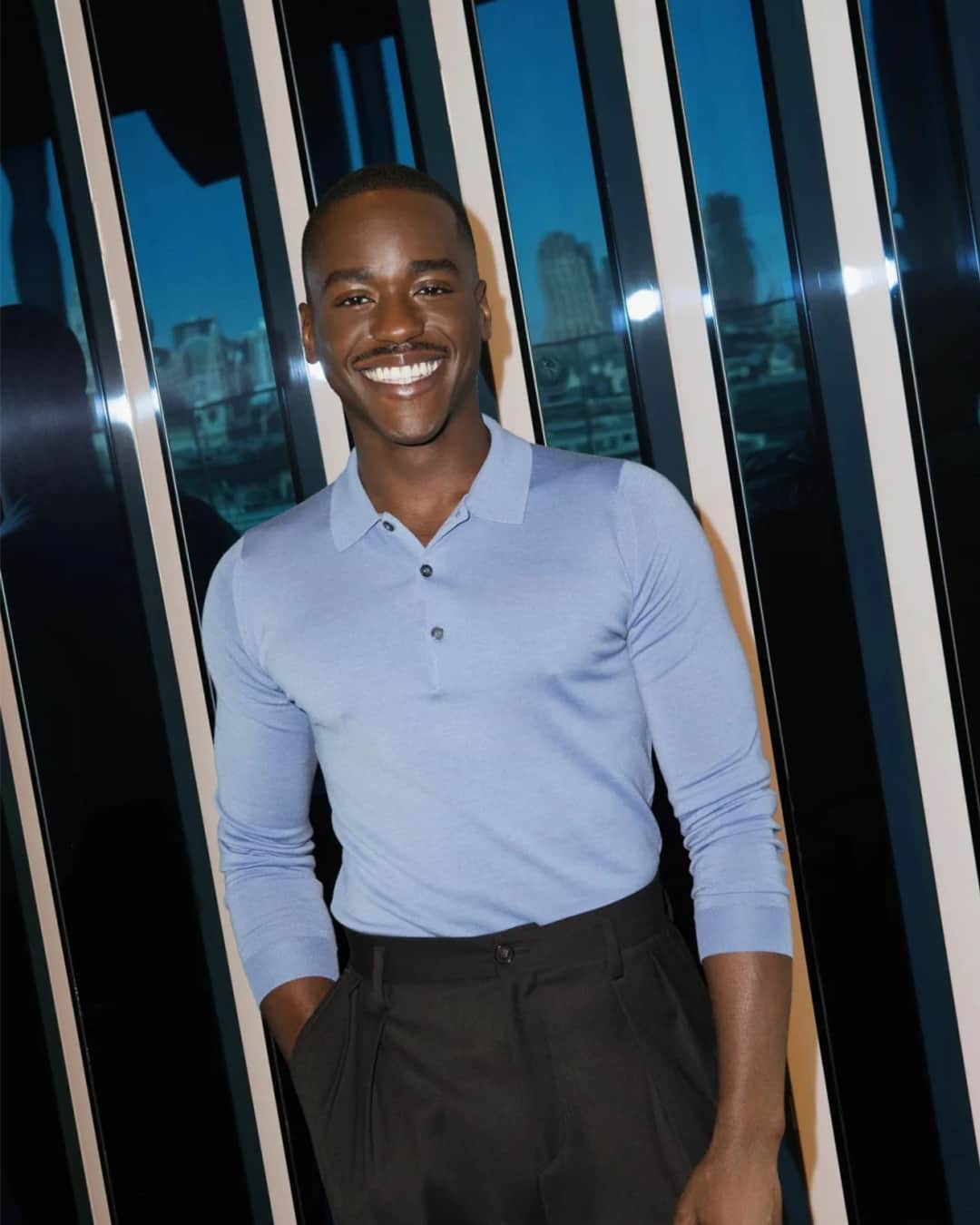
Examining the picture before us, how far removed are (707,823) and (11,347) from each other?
1385 mm

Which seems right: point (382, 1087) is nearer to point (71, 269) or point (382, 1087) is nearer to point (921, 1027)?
point (921, 1027)

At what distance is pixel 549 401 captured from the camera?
1.73 m

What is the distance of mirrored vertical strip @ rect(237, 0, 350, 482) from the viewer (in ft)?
5.89

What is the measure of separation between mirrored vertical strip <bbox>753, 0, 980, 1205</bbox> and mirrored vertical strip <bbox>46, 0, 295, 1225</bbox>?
→ 3.21ft

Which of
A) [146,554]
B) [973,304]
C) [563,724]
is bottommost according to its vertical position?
[563,724]

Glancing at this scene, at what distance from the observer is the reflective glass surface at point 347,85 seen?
68.4 inches

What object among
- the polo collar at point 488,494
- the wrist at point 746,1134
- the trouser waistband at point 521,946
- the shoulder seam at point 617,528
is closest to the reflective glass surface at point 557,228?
the polo collar at point 488,494

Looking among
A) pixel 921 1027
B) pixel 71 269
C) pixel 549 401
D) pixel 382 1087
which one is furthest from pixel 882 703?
pixel 71 269

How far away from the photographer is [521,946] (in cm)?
122

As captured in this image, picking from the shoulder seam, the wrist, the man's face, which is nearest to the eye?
the man's face

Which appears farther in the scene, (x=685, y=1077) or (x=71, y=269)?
(x=71, y=269)

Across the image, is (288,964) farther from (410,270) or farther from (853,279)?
(853,279)

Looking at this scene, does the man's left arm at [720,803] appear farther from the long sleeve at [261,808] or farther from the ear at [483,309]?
the long sleeve at [261,808]

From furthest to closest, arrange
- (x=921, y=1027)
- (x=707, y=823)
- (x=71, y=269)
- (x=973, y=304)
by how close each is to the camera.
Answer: (x=71, y=269) → (x=921, y=1027) → (x=973, y=304) → (x=707, y=823)
